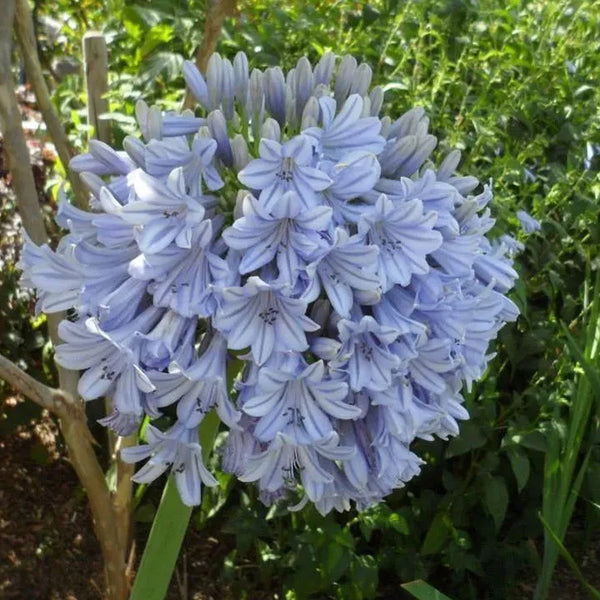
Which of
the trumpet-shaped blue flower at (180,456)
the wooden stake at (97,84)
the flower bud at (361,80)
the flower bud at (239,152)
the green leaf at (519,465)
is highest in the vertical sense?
the flower bud at (361,80)

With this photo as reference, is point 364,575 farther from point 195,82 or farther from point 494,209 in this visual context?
point 195,82

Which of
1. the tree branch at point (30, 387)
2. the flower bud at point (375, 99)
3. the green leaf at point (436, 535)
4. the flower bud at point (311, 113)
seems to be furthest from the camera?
the green leaf at point (436, 535)

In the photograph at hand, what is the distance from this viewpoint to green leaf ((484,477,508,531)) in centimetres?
210

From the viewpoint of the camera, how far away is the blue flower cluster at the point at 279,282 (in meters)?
0.98

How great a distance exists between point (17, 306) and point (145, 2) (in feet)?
2.85

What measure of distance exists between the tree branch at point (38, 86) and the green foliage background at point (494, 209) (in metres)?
0.16

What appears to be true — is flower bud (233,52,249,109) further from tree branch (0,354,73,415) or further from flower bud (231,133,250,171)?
tree branch (0,354,73,415)

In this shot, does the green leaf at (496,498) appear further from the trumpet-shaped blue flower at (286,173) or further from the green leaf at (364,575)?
the trumpet-shaped blue flower at (286,173)

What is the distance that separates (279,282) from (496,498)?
134cm

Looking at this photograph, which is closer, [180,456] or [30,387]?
[180,456]

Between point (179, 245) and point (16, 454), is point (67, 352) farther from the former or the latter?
point (16, 454)

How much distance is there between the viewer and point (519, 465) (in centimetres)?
207

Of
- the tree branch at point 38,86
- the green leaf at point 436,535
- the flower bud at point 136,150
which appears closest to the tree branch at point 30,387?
the tree branch at point 38,86

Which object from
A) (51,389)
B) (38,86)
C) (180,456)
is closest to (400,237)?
(180,456)
